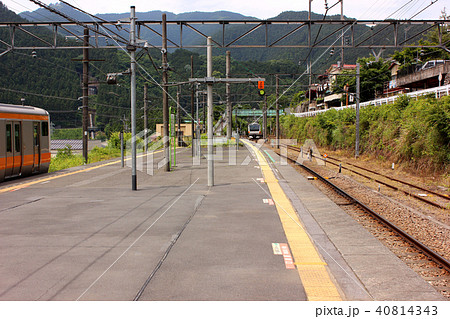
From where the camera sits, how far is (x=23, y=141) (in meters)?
20.3

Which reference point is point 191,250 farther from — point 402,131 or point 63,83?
point 63,83

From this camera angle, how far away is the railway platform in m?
6.18

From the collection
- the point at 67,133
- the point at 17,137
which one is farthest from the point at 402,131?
the point at 67,133

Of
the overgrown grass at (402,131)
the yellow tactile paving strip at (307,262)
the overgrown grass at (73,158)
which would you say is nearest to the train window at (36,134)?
the overgrown grass at (73,158)

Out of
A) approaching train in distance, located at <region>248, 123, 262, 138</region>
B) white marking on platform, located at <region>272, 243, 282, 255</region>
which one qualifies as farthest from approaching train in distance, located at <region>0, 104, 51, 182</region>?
approaching train in distance, located at <region>248, 123, 262, 138</region>

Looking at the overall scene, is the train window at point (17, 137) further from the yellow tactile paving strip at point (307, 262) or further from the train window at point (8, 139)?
the yellow tactile paving strip at point (307, 262)

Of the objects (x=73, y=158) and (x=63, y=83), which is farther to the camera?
(x=63, y=83)

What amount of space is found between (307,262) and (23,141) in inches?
648

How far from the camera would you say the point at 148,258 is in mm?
7750

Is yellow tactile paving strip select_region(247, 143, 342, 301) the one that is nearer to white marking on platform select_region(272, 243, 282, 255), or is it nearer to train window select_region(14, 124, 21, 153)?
white marking on platform select_region(272, 243, 282, 255)

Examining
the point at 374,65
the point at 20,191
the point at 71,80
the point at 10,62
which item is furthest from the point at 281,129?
the point at 20,191

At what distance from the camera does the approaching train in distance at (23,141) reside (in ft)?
62.1

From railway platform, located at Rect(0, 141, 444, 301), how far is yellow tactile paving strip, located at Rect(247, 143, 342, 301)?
2 centimetres

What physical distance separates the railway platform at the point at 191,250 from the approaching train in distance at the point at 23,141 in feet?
14.3
